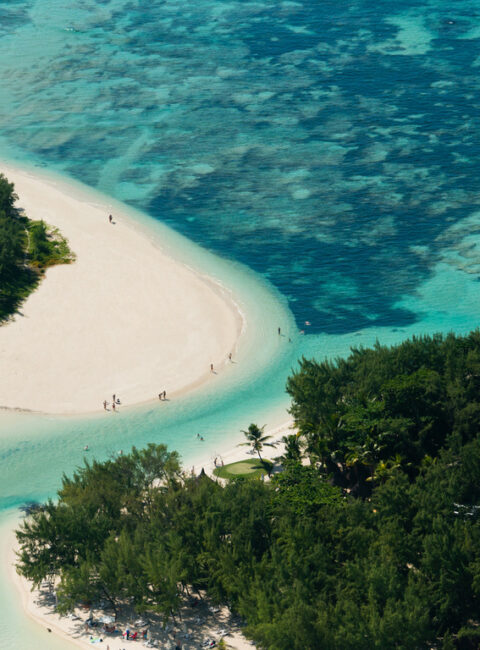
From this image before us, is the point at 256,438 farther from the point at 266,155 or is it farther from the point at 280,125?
the point at 280,125

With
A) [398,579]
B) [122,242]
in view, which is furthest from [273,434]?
[122,242]

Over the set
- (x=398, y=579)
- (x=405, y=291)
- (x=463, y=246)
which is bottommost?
(x=398, y=579)

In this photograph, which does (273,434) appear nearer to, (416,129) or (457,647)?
(457,647)

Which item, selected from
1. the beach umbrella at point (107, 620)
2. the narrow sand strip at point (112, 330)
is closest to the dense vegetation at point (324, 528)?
the beach umbrella at point (107, 620)

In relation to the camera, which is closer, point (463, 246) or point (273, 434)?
point (273, 434)

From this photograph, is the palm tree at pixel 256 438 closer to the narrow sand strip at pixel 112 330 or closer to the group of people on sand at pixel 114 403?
the narrow sand strip at pixel 112 330

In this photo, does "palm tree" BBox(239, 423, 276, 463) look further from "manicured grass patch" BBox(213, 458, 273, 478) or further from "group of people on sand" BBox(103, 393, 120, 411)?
"group of people on sand" BBox(103, 393, 120, 411)

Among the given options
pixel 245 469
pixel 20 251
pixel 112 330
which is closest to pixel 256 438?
pixel 245 469
